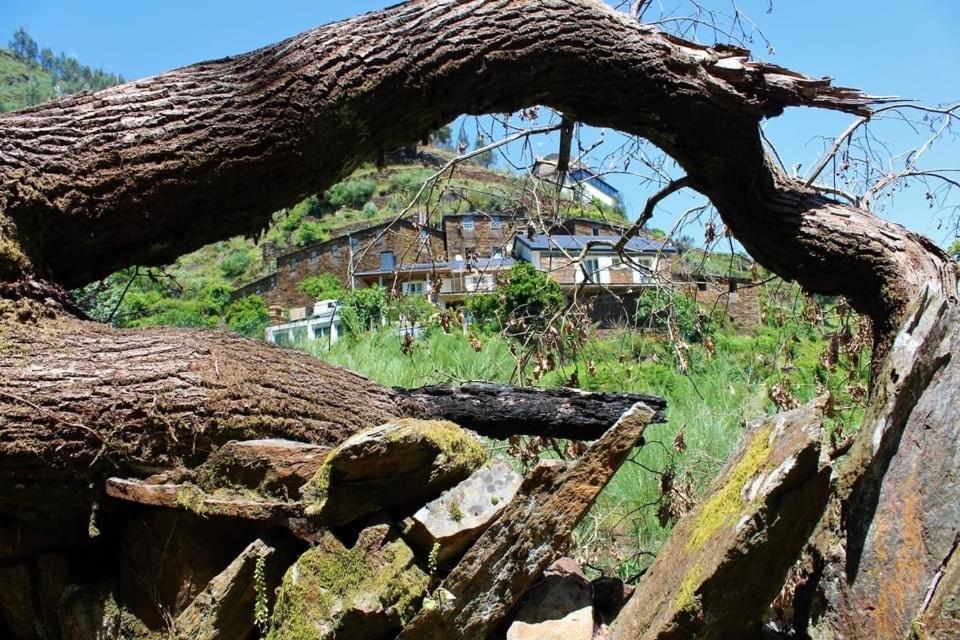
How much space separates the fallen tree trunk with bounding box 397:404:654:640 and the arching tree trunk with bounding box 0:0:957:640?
755 mm

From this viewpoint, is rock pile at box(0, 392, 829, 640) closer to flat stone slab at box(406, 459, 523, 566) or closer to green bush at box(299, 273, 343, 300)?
flat stone slab at box(406, 459, 523, 566)

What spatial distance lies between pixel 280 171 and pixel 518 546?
173 cm

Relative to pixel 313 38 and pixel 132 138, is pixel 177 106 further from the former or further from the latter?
pixel 313 38

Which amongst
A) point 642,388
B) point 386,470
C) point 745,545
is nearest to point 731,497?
point 745,545

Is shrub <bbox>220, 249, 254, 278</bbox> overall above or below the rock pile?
above

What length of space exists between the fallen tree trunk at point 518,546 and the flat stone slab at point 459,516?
64 mm

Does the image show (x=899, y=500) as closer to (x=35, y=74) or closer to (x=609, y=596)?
(x=609, y=596)

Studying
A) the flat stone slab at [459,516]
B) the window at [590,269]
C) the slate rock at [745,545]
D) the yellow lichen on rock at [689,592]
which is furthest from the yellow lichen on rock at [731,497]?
the window at [590,269]

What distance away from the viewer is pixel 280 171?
3.25 meters

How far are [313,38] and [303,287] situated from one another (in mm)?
41795

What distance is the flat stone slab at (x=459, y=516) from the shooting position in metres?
2.61

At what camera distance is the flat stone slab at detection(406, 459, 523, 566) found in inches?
103

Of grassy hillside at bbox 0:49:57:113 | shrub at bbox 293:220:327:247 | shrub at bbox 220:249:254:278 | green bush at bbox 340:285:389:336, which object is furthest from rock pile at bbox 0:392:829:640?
grassy hillside at bbox 0:49:57:113

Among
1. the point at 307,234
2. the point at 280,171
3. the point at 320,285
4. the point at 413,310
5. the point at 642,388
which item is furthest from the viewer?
the point at 307,234
